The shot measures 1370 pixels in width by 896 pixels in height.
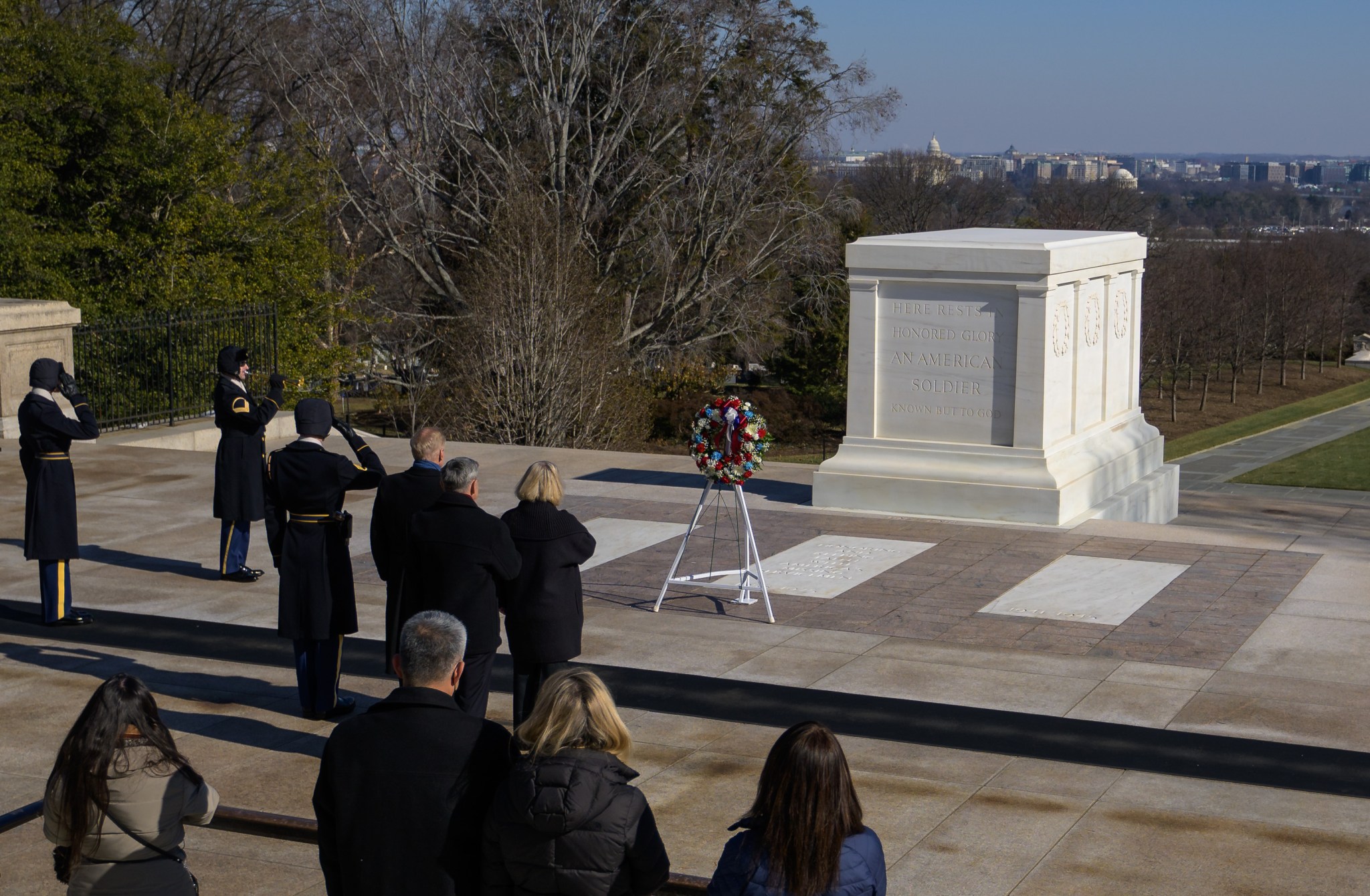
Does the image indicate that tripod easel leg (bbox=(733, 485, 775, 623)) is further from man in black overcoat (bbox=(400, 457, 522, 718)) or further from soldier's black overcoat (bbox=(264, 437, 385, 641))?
man in black overcoat (bbox=(400, 457, 522, 718))

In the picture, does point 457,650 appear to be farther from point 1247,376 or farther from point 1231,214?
point 1231,214

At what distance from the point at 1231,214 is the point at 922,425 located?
643 ft

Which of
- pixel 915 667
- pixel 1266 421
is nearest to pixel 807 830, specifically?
pixel 915 667

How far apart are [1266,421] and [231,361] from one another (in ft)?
157

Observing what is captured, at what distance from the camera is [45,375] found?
958cm

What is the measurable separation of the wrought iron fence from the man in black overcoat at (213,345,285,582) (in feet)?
29.3

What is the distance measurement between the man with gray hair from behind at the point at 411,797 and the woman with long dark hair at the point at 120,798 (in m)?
0.40

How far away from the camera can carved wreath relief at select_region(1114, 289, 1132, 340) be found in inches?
627

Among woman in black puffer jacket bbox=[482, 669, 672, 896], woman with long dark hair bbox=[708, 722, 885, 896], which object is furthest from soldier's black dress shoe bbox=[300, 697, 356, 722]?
woman with long dark hair bbox=[708, 722, 885, 896]

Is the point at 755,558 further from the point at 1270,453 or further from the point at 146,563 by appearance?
the point at 1270,453

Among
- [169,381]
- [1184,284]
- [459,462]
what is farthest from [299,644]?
[1184,284]

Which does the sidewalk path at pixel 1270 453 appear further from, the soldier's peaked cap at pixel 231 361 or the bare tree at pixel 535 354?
the soldier's peaked cap at pixel 231 361

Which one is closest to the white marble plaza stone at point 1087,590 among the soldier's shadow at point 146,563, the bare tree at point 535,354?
the soldier's shadow at point 146,563

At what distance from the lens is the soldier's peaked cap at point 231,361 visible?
10.9 metres
